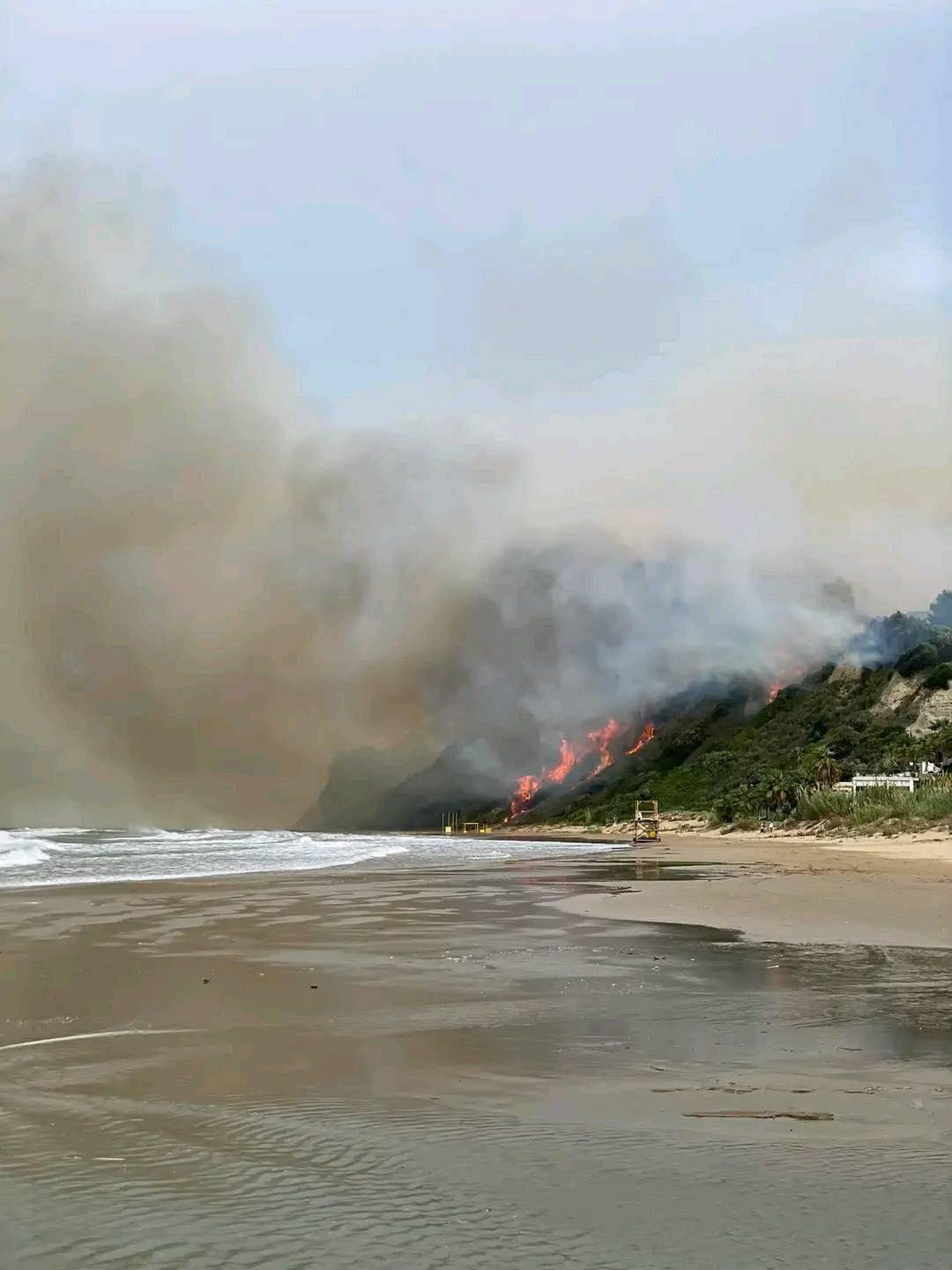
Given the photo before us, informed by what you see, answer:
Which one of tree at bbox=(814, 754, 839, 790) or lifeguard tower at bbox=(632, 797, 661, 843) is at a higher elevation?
tree at bbox=(814, 754, 839, 790)

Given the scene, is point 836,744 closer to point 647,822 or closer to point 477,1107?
point 647,822

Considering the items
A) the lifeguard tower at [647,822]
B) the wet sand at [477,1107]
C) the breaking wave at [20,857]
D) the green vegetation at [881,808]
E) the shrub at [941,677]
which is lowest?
the lifeguard tower at [647,822]

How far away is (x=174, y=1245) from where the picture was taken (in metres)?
5.44

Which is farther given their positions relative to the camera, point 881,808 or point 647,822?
point 647,822

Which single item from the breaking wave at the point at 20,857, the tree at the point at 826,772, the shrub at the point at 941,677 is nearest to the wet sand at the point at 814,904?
the breaking wave at the point at 20,857

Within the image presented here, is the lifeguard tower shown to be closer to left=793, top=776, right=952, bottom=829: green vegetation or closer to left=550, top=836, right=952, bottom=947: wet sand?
left=793, top=776, right=952, bottom=829: green vegetation

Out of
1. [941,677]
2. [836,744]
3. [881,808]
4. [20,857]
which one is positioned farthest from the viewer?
[941,677]

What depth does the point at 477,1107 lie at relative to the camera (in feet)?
26.5

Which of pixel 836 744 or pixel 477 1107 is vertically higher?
pixel 477 1107

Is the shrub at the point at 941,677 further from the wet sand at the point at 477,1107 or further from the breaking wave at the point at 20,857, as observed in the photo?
the wet sand at the point at 477,1107

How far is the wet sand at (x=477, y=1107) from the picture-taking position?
554 cm

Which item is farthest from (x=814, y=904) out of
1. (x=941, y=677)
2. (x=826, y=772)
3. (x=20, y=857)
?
(x=941, y=677)

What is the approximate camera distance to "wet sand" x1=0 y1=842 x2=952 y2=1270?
18.2 feet

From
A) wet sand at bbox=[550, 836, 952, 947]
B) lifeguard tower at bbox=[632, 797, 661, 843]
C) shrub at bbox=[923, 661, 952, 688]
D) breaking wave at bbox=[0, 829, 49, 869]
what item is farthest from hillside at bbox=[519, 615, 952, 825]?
breaking wave at bbox=[0, 829, 49, 869]
